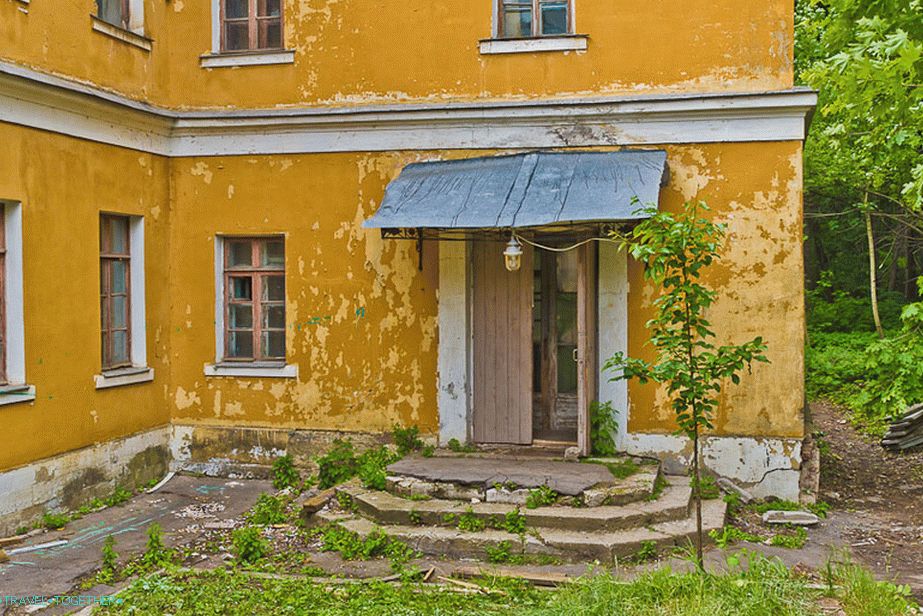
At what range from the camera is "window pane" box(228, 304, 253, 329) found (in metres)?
10.4

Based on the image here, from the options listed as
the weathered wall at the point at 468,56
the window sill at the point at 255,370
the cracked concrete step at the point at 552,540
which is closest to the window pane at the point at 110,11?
the weathered wall at the point at 468,56

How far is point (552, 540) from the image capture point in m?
7.34

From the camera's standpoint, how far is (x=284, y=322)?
1028 cm

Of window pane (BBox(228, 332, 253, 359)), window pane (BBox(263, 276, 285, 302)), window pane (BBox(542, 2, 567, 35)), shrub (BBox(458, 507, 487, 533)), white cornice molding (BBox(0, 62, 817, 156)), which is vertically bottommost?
shrub (BBox(458, 507, 487, 533))

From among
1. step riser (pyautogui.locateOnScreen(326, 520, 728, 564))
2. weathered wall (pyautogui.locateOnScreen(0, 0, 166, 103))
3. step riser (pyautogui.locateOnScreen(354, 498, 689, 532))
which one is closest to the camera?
step riser (pyautogui.locateOnScreen(326, 520, 728, 564))

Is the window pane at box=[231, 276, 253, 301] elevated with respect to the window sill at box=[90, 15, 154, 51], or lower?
lower

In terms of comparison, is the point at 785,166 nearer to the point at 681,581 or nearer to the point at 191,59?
the point at 681,581

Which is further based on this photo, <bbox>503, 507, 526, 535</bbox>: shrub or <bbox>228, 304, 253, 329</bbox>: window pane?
<bbox>228, 304, 253, 329</bbox>: window pane

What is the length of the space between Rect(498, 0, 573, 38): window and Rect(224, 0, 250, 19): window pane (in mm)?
3110

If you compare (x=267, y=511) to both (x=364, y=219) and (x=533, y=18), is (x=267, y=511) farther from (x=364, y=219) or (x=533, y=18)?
(x=533, y=18)

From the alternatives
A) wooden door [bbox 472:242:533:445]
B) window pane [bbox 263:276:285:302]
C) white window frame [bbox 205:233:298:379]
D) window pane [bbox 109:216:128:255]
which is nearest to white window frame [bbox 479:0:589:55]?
wooden door [bbox 472:242:533:445]

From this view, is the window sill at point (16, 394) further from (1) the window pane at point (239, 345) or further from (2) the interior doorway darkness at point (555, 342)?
(2) the interior doorway darkness at point (555, 342)

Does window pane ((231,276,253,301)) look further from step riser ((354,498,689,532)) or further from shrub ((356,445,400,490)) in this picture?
step riser ((354,498,689,532))

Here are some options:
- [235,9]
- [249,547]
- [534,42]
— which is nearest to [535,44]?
[534,42]
